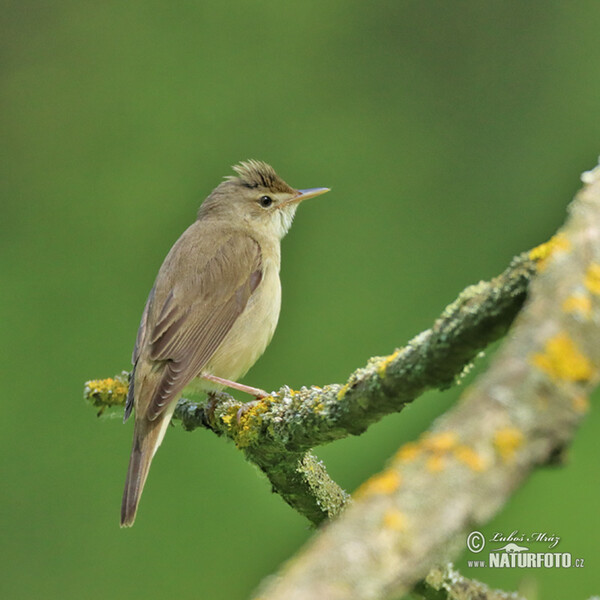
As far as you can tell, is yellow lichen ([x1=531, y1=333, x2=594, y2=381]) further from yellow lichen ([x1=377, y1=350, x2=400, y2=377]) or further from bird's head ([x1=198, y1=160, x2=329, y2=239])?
bird's head ([x1=198, y1=160, x2=329, y2=239])

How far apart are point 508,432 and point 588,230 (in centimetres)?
32

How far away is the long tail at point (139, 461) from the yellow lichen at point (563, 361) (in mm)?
2341

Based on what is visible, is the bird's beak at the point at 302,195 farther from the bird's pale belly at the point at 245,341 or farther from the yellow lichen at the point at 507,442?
the yellow lichen at the point at 507,442

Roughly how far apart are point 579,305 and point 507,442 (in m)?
0.19

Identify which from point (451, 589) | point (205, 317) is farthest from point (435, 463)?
point (205, 317)

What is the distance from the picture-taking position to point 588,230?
1032 millimetres

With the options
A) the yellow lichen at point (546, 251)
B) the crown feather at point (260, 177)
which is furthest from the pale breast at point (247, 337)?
the yellow lichen at point (546, 251)

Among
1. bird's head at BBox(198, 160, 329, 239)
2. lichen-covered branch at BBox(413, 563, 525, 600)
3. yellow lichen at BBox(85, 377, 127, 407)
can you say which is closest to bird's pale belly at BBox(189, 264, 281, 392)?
yellow lichen at BBox(85, 377, 127, 407)

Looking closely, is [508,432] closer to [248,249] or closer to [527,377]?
[527,377]

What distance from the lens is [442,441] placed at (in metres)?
0.88

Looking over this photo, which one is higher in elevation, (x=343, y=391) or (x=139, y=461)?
(x=139, y=461)

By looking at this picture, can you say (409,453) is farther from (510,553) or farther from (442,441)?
(510,553)

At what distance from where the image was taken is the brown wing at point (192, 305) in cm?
323

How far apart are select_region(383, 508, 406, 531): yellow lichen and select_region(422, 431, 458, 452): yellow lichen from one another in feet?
0.27
